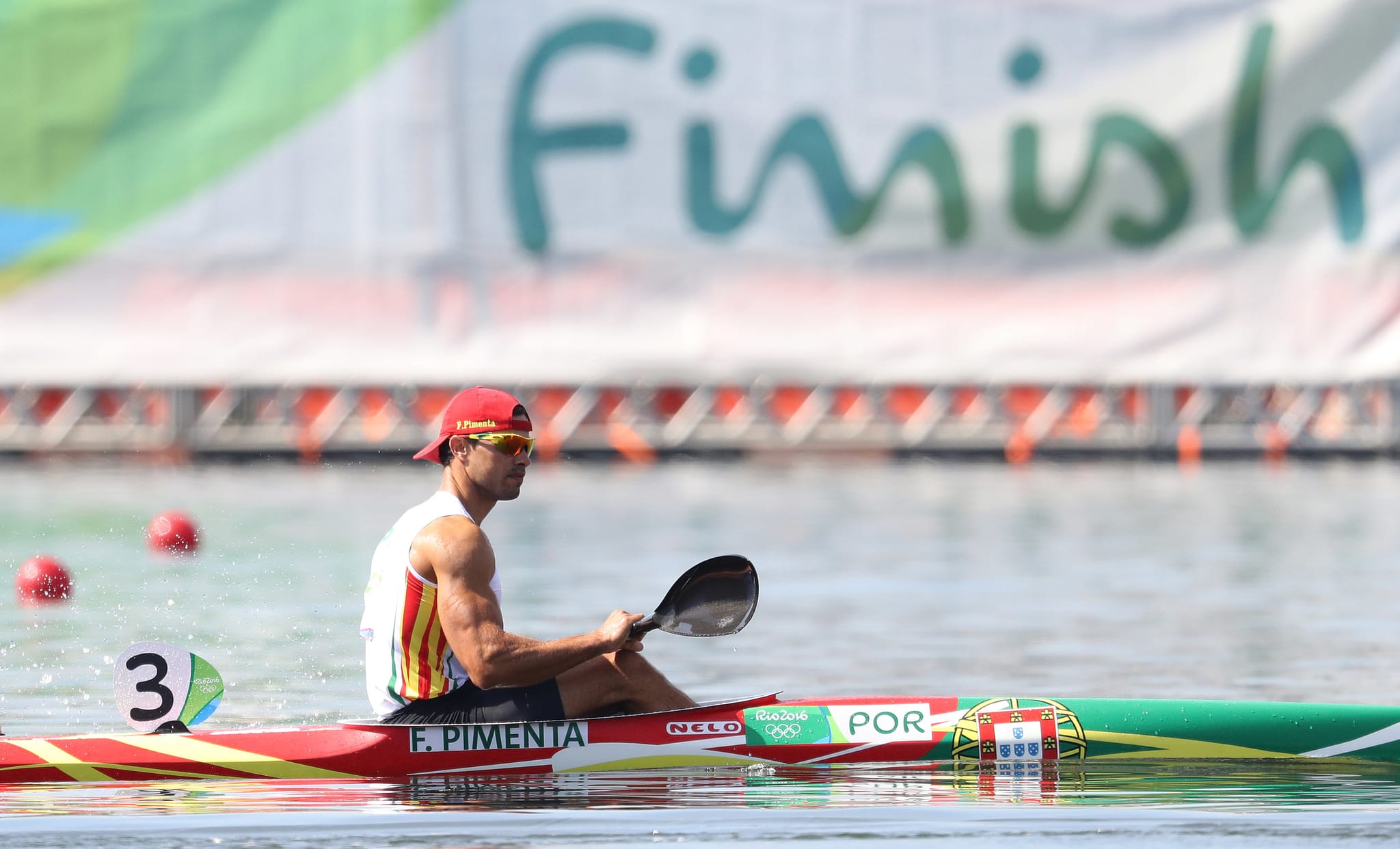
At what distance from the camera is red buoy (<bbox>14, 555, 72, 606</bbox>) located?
15.4 meters

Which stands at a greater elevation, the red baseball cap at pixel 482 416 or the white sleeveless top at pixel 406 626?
the red baseball cap at pixel 482 416

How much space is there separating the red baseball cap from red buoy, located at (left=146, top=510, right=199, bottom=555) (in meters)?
10.1

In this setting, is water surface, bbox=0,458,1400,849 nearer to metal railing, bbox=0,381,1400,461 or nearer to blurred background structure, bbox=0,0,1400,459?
metal railing, bbox=0,381,1400,461

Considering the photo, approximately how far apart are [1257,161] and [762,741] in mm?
21355

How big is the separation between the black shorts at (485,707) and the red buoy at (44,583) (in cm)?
727

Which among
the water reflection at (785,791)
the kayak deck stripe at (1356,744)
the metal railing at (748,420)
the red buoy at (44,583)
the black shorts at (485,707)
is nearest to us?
the water reflection at (785,791)

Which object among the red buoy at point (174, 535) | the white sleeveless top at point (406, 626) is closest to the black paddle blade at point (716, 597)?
the white sleeveless top at point (406, 626)

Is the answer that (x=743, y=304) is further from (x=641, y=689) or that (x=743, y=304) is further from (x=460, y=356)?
(x=641, y=689)

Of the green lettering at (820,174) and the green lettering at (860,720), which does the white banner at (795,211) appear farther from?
the green lettering at (860,720)

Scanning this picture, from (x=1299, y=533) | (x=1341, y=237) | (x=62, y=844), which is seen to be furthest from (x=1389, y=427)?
(x=62, y=844)

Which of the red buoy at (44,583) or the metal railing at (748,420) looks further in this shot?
the metal railing at (748,420)

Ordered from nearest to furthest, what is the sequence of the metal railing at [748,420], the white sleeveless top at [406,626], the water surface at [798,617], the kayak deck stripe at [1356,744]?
the water surface at [798,617]
the white sleeveless top at [406,626]
the kayak deck stripe at [1356,744]
the metal railing at [748,420]

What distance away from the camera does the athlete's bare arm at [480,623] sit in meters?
8.32

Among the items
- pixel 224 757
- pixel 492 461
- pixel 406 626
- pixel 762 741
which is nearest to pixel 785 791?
pixel 762 741
